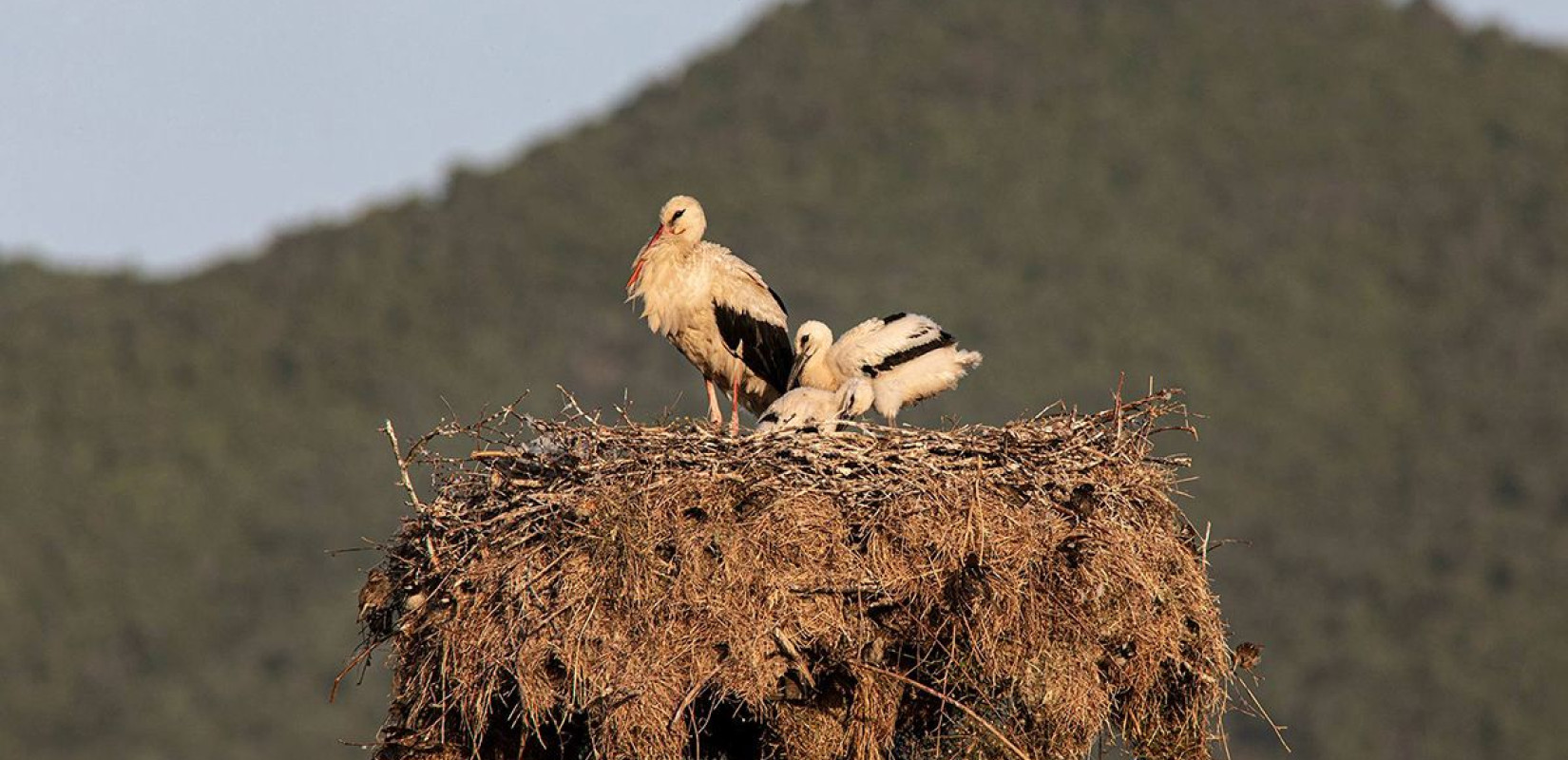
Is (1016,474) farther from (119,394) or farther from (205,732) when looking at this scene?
(119,394)

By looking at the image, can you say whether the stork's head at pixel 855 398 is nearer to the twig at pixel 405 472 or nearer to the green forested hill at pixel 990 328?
the twig at pixel 405 472

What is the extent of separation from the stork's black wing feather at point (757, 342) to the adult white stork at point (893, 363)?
50 cm

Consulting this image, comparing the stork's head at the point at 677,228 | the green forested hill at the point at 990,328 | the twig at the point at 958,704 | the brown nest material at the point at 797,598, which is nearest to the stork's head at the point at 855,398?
the brown nest material at the point at 797,598

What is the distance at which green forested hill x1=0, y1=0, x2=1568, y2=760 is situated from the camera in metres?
41.4

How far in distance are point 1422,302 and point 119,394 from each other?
2763 centimetres

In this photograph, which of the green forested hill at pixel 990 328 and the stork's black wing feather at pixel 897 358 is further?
the green forested hill at pixel 990 328

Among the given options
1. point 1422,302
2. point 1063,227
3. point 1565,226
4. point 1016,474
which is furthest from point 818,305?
point 1016,474

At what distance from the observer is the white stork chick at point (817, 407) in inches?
416

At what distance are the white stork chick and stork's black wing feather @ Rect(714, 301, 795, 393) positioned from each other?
927 millimetres

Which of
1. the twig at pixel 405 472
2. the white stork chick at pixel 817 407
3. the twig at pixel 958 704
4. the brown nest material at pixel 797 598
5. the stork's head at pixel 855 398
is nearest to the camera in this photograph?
the twig at pixel 958 704

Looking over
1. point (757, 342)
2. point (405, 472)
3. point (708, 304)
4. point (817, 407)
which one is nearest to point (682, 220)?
point (708, 304)

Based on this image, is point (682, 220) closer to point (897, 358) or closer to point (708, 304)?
point (708, 304)

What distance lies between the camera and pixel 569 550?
9539 millimetres

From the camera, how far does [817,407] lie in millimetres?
10867
